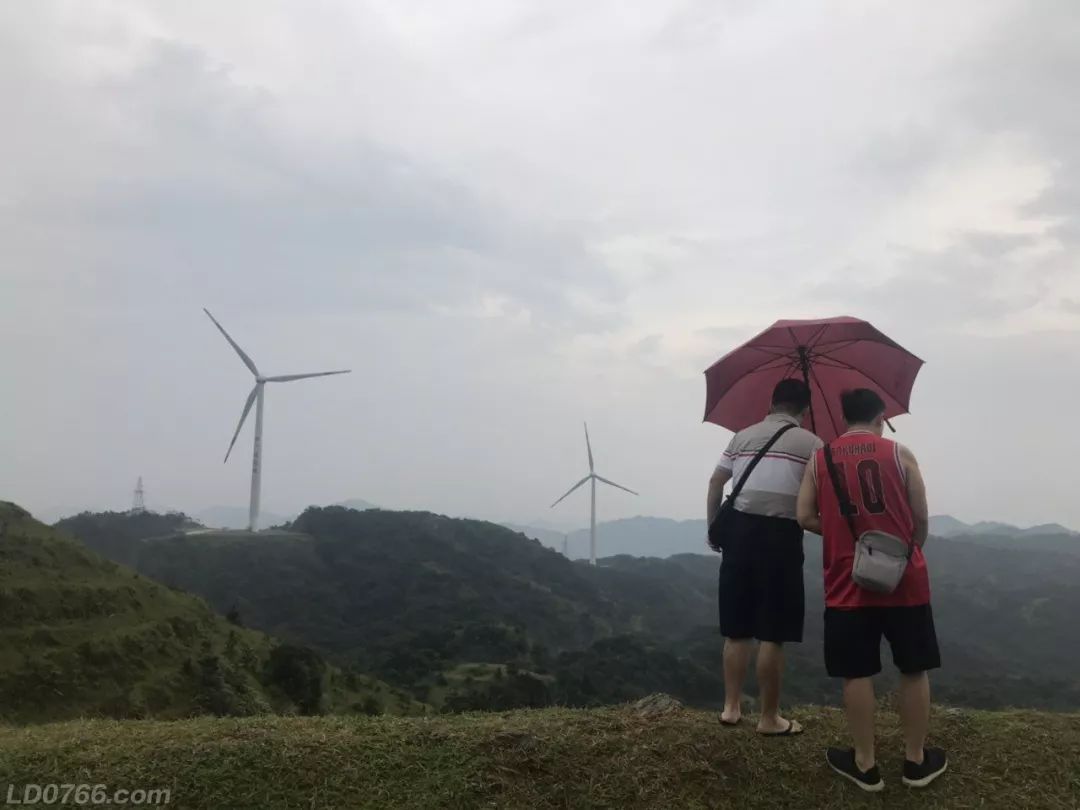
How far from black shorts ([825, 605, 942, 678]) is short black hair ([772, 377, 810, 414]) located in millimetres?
1405

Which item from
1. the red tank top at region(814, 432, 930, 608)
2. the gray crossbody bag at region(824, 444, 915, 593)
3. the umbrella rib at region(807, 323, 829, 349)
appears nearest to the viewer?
the gray crossbody bag at region(824, 444, 915, 593)

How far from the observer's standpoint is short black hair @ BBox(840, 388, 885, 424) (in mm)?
4941

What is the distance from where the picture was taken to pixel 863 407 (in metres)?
4.97

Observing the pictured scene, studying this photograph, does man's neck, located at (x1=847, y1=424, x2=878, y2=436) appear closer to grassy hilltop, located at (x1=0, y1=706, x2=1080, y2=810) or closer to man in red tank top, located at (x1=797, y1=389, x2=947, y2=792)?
man in red tank top, located at (x1=797, y1=389, x2=947, y2=792)

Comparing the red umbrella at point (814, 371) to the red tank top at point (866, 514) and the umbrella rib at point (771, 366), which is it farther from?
the red tank top at point (866, 514)

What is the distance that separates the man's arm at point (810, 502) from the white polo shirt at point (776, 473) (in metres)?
0.18

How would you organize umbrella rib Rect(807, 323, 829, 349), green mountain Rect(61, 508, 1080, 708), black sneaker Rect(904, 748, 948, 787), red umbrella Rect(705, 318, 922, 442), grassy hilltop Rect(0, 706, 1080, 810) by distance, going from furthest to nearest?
green mountain Rect(61, 508, 1080, 708) → red umbrella Rect(705, 318, 922, 442) → umbrella rib Rect(807, 323, 829, 349) → black sneaker Rect(904, 748, 948, 787) → grassy hilltop Rect(0, 706, 1080, 810)

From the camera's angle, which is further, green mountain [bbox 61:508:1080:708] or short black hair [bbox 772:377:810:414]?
green mountain [bbox 61:508:1080:708]

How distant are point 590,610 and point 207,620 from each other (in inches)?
2258

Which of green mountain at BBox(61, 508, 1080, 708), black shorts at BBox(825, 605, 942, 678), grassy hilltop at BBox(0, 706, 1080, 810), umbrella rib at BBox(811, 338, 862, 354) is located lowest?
green mountain at BBox(61, 508, 1080, 708)

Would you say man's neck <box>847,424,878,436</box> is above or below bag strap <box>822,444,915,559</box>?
above

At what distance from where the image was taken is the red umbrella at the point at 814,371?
18.4 ft

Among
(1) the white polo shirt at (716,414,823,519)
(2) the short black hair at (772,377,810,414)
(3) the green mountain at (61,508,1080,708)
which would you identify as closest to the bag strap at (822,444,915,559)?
(1) the white polo shirt at (716,414,823,519)

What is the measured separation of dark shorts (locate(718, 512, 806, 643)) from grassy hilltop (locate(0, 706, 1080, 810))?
0.86 m
